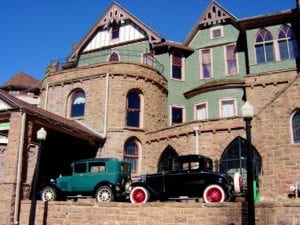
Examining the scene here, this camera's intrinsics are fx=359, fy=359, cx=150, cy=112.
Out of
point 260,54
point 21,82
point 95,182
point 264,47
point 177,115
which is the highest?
point 21,82

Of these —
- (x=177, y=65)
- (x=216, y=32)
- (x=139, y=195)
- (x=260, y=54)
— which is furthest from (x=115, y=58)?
(x=139, y=195)

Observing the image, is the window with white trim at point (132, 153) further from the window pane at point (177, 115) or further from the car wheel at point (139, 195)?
the car wheel at point (139, 195)

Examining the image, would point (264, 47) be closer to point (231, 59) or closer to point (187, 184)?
point (231, 59)

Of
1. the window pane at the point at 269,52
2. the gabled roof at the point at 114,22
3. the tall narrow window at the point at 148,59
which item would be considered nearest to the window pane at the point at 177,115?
the tall narrow window at the point at 148,59

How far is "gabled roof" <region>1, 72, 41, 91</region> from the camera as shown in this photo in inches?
1656

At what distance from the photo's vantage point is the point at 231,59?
1060 inches

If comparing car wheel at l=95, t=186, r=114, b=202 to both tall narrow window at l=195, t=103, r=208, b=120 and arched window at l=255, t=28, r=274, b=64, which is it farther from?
arched window at l=255, t=28, r=274, b=64

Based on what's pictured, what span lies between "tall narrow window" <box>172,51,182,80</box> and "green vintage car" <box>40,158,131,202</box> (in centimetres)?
1293

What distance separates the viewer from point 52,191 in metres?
16.1

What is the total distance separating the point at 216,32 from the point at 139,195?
58.9 ft

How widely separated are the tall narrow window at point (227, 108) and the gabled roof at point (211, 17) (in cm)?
671

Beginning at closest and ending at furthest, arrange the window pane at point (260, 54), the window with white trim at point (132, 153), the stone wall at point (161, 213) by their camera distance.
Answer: the stone wall at point (161, 213)
the window with white trim at point (132, 153)
the window pane at point (260, 54)

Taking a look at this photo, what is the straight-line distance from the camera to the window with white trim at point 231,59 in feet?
87.7

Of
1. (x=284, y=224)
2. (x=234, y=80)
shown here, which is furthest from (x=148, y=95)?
(x=284, y=224)
